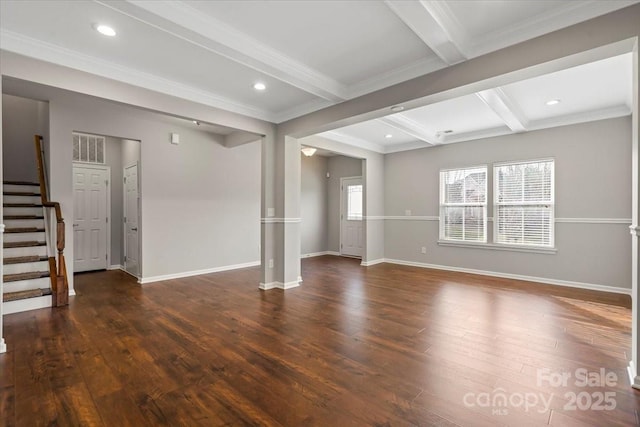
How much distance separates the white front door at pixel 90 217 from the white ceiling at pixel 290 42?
394cm

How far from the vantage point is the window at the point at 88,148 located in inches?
232

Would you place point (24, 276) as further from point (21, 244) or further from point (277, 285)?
point (277, 285)

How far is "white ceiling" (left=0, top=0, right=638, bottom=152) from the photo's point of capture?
2240 millimetres

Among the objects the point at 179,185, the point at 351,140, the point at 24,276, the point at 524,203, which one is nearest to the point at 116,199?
the point at 179,185

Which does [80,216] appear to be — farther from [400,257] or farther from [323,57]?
[400,257]

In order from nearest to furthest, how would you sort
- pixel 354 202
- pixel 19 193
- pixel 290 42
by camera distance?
1. pixel 290 42
2. pixel 19 193
3. pixel 354 202

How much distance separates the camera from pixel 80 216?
19.6 feet

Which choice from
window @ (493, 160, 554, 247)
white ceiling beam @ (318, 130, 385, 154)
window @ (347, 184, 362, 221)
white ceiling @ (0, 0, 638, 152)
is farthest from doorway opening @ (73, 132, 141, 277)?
window @ (493, 160, 554, 247)

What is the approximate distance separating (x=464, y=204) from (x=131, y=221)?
6505 mm

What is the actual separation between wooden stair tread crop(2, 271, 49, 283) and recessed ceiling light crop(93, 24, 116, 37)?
316 centimetres

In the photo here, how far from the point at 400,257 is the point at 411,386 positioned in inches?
201

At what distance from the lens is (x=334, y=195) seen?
8461 millimetres

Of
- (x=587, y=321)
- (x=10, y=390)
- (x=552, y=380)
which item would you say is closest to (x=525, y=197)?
(x=587, y=321)

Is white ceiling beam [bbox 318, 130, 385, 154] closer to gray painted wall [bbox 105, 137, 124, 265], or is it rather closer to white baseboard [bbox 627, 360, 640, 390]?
gray painted wall [bbox 105, 137, 124, 265]
